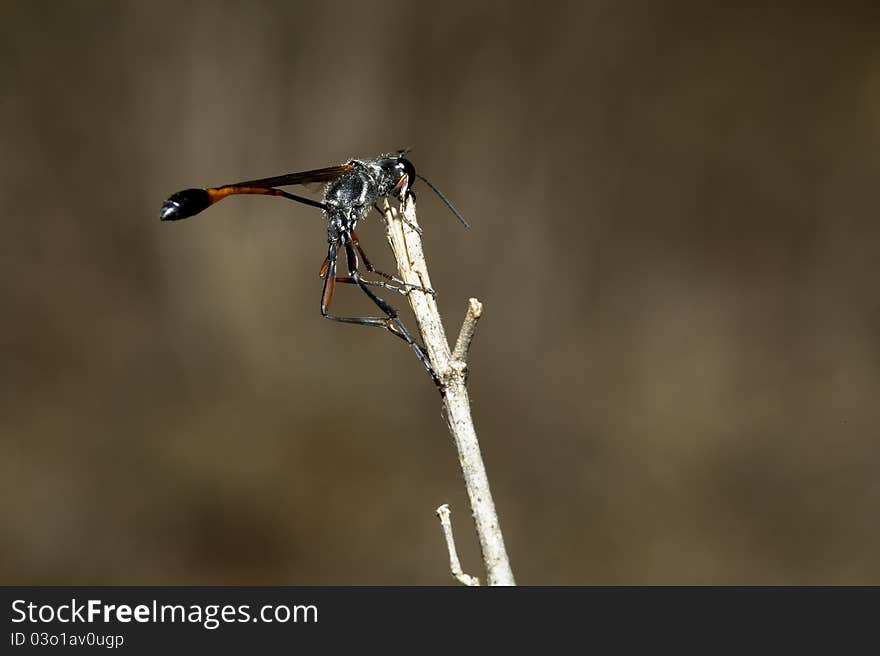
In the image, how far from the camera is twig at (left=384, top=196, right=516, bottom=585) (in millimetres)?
663

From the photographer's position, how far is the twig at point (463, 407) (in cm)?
66

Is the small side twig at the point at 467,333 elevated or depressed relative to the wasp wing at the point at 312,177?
depressed

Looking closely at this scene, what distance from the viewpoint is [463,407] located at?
0.71 meters

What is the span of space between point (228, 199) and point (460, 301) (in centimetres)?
49

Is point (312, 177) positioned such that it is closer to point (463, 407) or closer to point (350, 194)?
point (350, 194)

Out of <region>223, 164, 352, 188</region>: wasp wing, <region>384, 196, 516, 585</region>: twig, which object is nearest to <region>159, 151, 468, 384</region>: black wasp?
<region>223, 164, 352, 188</region>: wasp wing

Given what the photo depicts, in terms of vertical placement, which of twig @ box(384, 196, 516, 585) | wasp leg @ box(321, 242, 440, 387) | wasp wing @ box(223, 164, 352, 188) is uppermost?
wasp wing @ box(223, 164, 352, 188)

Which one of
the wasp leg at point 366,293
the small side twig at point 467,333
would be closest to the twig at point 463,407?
the small side twig at point 467,333

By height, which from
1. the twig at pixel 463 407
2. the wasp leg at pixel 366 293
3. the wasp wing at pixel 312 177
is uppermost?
the wasp wing at pixel 312 177

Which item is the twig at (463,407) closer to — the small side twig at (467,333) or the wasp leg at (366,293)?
the small side twig at (467,333)

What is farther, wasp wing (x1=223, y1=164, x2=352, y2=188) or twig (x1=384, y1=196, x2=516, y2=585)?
wasp wing (x1=223, y1=164, x2=352, y2=188)

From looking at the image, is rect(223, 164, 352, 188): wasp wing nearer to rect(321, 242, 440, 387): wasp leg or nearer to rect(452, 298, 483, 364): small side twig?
rect(321, 242, 440, 387): wasp leg

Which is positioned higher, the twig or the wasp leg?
the wasp leg

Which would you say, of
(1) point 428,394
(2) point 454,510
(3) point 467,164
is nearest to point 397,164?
(3) point 467,164
